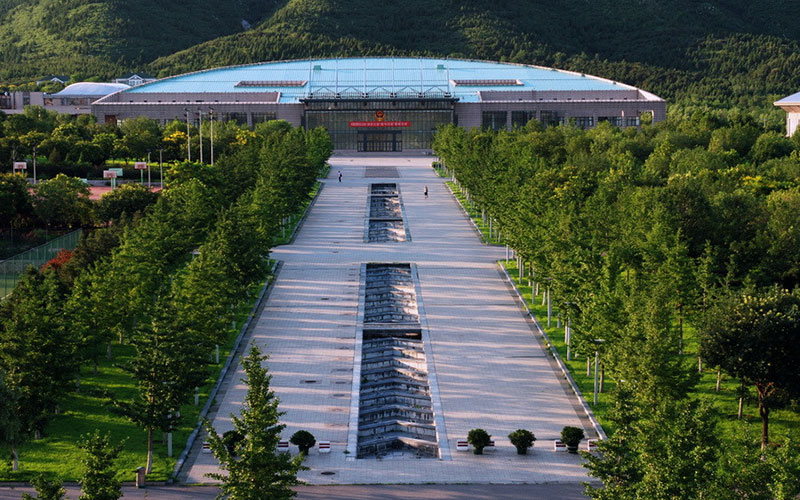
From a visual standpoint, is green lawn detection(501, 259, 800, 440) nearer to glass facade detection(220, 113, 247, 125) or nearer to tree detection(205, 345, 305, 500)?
tree detection(205, 345, 305, 500)

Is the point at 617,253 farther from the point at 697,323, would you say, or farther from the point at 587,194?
the point at 587,194

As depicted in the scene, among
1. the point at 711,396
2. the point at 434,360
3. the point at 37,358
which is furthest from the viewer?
the point at 434,360

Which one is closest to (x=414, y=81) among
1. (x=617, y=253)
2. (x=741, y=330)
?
(x=617, y=253)

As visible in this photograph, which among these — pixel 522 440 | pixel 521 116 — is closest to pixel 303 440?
pixel 522 440

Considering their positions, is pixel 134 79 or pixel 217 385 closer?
pixel 217 385

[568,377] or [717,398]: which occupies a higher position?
[568,377]

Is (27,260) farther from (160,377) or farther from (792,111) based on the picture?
(792,111)

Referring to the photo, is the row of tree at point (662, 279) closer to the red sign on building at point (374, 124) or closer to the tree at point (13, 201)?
the tree at point (13, 201)
